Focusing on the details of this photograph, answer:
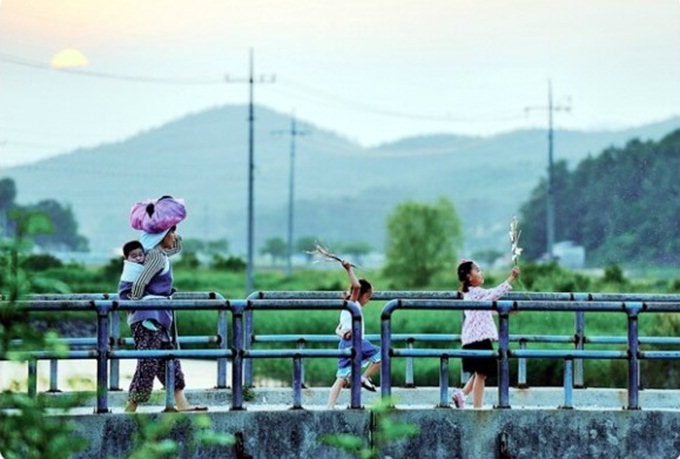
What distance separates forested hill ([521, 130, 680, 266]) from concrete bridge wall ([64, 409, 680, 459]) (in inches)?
2863

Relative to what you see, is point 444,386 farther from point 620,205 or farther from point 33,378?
point 620,205

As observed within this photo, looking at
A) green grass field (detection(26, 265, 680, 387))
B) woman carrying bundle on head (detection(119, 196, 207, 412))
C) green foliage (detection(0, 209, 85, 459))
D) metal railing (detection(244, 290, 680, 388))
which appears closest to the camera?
green foliage (detection(0, 209, 85, 459))

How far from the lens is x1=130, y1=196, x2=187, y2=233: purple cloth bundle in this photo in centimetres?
1653

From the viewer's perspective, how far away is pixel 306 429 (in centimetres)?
1540

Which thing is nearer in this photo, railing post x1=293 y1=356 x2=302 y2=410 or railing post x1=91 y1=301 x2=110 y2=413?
railing post x1=91 y1=301 x2=110 y2=413

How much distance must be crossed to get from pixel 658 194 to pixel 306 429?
104952 mm

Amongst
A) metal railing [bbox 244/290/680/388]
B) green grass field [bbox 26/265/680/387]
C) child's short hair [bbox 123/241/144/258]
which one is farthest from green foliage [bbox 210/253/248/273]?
child's short hair [bbox 123/241/144/258]

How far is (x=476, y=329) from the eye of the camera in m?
17.2

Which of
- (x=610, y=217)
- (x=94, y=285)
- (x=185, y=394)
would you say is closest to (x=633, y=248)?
(x=94, y=285)

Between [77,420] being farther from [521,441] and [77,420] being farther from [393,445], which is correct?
[521,441]

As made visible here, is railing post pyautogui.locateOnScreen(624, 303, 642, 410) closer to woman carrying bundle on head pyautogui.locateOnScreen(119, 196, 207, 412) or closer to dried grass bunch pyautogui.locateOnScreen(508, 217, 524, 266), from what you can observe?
dried grass bunch pyautogui.locateOnScreen(508, 217, 524, 266)

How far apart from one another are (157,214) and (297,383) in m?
1.86

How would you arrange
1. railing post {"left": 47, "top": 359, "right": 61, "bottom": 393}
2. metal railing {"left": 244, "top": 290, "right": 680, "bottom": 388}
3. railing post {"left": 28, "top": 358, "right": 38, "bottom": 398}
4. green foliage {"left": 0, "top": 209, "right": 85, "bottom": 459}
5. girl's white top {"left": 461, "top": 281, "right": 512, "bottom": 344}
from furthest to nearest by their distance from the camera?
metal railing {"left": 244, "top": 290, "right": 680, "bottom": 388}, railing post {"left": 47, "top": 359, "right": 61, "bottom": 393}, girl's white top {"left": 461, "top": 281, "right": 512, "bottom": 344}, railing post {"left": 28, "top": 358, "right": 38, "bottom": 398}, green foliage {"left": 0, "top": 209, "right": 85, "bottom": 459}

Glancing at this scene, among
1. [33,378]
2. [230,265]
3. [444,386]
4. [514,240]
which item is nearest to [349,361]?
[444,386]
